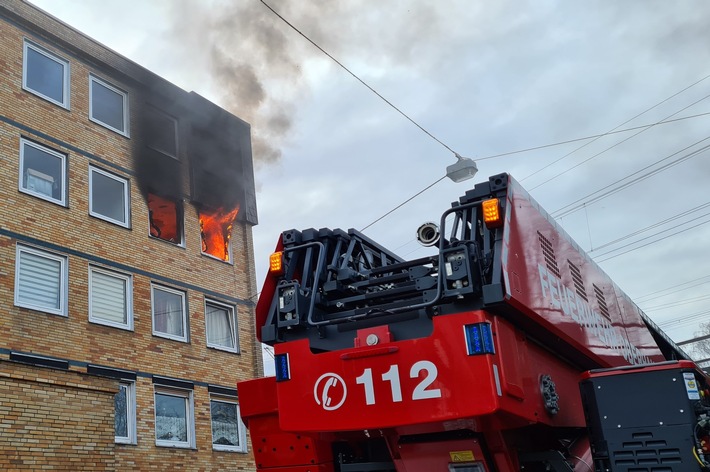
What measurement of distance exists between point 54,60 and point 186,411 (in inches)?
331

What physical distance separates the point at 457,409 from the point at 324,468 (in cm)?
186

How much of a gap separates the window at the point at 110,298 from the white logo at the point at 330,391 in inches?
446

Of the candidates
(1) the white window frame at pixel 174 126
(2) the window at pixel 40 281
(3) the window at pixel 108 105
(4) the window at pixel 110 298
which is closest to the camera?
(2) the window at pixel 40 281

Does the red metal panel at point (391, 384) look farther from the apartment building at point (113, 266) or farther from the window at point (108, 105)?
the window at point (108, 105)

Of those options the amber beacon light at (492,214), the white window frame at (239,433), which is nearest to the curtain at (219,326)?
the white window frame at (239,433)

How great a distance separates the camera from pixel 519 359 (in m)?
5.82

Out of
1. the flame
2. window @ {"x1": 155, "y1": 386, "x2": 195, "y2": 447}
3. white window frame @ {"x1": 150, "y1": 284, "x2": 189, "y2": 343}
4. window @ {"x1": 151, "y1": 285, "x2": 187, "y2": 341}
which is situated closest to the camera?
window @ {"x1": 155, "y1": 386, "x2": 195, "y2": 447}

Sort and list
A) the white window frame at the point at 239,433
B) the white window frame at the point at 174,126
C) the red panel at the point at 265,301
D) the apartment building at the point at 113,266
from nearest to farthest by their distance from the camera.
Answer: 1. the red panel at the point at 265,301
2. the apartment building at the point at 113,266
3. the white window frame at the point at 239,433
4. the white window frame at the point at 174,126

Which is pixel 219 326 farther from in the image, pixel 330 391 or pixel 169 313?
pixel 330 391

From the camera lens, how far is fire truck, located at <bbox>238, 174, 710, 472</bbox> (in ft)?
18.5

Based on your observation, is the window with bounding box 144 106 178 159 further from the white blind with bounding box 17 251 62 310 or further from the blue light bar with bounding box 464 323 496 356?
the blue light bar with bounding box 464 323 496 356

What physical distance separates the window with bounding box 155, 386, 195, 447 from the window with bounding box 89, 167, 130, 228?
3952mm

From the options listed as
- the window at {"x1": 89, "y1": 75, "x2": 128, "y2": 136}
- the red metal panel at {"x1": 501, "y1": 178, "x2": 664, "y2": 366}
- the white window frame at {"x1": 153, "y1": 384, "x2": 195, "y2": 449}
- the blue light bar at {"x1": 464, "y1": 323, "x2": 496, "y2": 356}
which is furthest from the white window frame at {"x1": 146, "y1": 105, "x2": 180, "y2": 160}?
the blue light bar at {"x1": 464, "y1": 323, "x2": 496, "y2": 356}

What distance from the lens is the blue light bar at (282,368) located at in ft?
20.8
